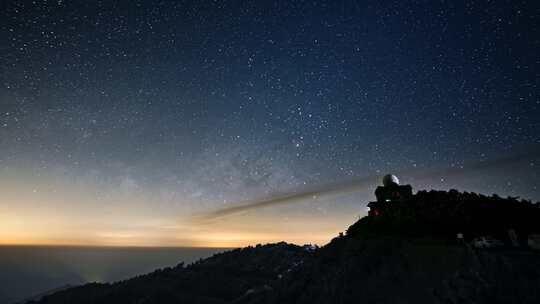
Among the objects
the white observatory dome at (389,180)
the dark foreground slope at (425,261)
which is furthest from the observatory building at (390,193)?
the dark foreground slope at (425,261)

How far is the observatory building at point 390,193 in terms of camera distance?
2114 inches

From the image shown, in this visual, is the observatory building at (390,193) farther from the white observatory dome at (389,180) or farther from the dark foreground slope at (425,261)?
the dark foreground slope at (425,261)

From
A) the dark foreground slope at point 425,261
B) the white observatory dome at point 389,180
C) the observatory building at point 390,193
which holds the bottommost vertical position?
the dark foreground slope at point 425,261

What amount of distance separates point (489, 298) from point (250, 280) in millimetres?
63818

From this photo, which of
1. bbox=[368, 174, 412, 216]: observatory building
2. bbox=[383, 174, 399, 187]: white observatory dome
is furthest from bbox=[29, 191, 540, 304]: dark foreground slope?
bbox=[383, 174, 399, 187]: white observatory dome

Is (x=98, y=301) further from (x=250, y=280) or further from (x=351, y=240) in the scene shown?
(x=351, y=240)

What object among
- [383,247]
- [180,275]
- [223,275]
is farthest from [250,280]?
[383,247]

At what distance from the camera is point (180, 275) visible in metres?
98.9

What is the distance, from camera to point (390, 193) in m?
53.9

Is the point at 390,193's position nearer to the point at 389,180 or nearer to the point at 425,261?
the point at 389,180

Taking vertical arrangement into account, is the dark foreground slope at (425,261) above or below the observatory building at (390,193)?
below

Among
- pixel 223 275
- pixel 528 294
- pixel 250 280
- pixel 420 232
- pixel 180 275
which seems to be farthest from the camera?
pixel 180 275

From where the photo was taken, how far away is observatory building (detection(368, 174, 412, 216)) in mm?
53688

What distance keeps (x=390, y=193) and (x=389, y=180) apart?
7.76 ft
